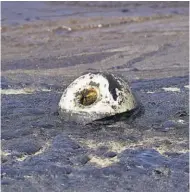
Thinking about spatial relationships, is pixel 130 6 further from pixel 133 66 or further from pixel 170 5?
pixel 133 66

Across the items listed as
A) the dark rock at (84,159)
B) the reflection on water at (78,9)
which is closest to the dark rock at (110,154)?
the dark rock at (84,159)

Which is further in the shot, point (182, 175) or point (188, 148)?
point (188, 148)

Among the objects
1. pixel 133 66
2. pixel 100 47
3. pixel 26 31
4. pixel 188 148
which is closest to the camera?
pixel 188 148

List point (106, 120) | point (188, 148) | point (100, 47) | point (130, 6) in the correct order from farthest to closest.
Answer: point (130, 6) → point (100, 47) → point (106, 120) → point (188, 148)

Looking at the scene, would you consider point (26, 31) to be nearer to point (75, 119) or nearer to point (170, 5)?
point (170, 5)

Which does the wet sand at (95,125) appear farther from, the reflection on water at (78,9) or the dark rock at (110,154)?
the reflection on water at (78,9)

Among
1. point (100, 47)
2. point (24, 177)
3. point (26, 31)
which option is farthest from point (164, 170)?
point (26, 31)
